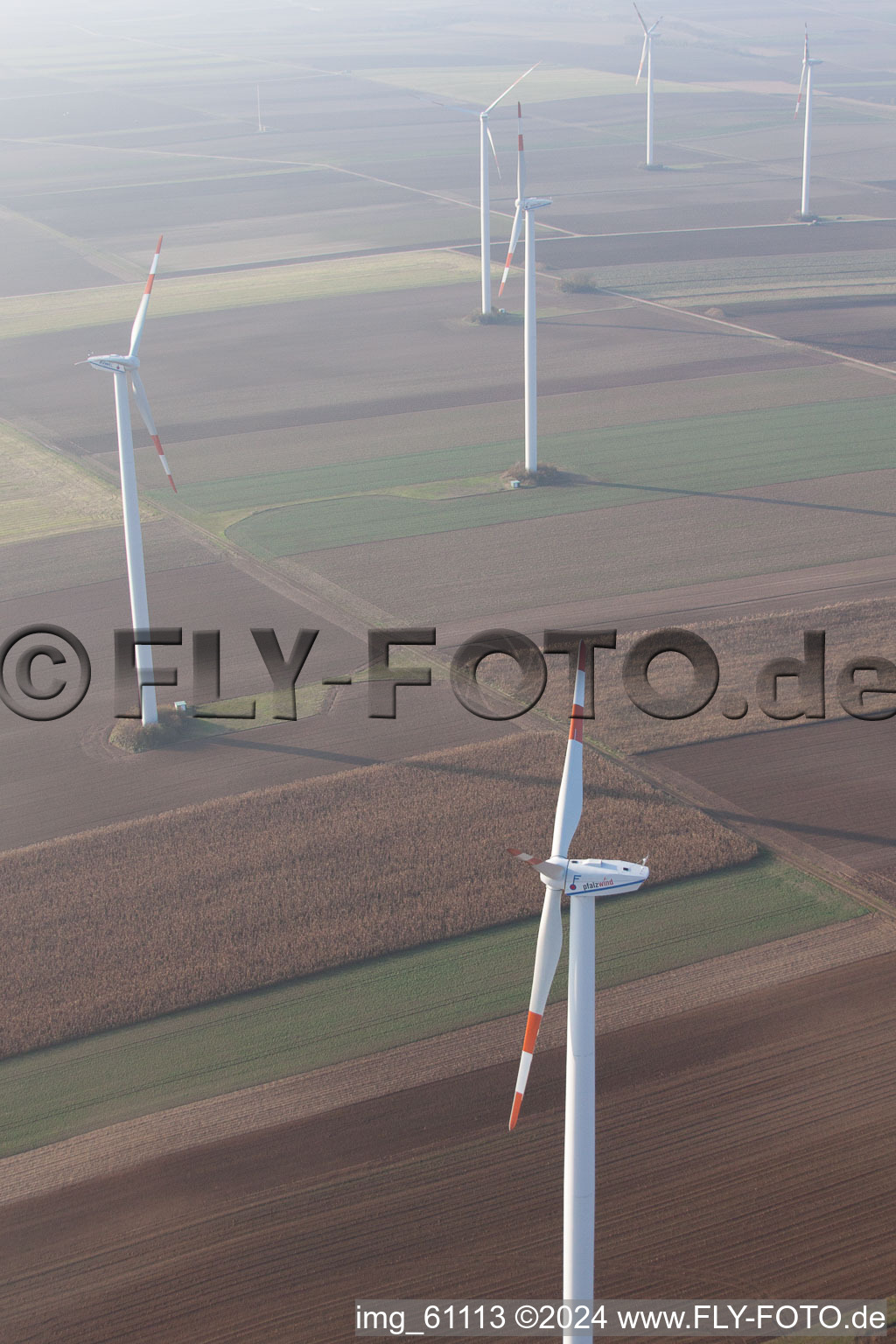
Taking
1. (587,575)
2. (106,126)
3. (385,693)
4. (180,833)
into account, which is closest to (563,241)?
(587,575)

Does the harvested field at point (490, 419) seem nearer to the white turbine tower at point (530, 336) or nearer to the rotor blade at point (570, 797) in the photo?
the white turbine tower at point (530, 336)

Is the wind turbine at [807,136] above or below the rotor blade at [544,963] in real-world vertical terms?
above

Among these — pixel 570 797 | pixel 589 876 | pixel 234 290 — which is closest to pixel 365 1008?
pixel 570 797

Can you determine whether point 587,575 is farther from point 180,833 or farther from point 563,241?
point 563,241

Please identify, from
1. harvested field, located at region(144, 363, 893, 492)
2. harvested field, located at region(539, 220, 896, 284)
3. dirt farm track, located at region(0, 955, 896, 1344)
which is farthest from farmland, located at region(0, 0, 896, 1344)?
harvested field, located at region(539, 220, 896, 284)

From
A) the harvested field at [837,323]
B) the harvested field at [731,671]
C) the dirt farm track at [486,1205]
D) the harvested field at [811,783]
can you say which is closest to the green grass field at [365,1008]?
the dirt farm track at [486,1205]

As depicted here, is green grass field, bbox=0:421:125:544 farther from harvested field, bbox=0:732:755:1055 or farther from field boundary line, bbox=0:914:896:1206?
field boundary line, bbox=0:914:896:1206
